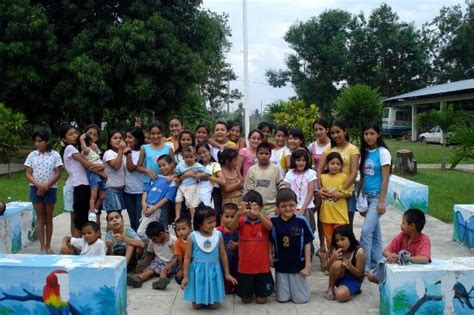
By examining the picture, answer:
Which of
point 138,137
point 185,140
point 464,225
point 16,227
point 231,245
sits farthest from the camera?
point 464,225

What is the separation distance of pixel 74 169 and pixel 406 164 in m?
11.1

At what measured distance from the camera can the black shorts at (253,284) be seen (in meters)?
4.54

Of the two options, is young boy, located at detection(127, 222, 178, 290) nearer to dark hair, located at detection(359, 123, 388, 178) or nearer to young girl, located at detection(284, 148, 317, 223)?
young girl, located at detection(284, 148, 317, 223)

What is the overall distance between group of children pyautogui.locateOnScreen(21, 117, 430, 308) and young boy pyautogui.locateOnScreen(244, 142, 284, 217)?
11 millimetres

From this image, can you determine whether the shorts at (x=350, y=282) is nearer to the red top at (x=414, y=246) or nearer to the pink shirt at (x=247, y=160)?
the red top at (x=414, y=246)

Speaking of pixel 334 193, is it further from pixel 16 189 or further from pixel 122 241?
pixel 16 189

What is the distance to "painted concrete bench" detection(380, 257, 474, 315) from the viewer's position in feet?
12.8

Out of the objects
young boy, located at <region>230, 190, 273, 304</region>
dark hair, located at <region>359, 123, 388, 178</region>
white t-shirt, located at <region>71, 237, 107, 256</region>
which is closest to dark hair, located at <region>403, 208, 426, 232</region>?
dark hair, located at <region>359, 123, 388, 178</region>

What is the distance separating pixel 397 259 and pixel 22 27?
13.3 metres

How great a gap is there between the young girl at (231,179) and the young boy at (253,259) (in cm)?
95

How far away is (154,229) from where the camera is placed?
202 inches

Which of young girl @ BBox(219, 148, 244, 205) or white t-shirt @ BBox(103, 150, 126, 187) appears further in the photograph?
white t-shirt @ BBox(103, 150, 126, 187)

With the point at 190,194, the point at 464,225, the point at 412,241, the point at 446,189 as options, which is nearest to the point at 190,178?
the point at 190,194

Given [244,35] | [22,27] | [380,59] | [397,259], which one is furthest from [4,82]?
[380,59]
